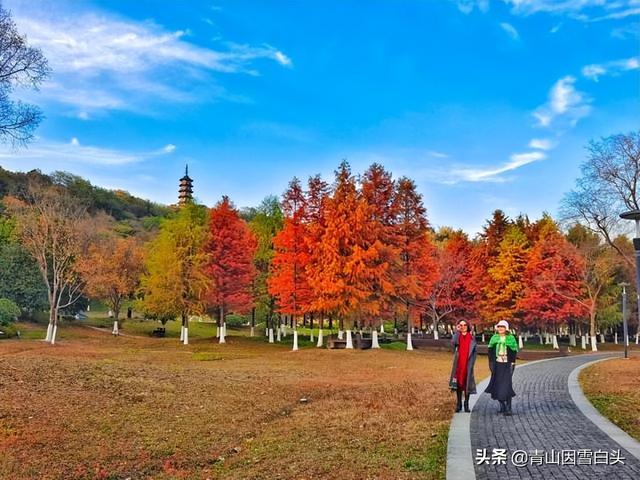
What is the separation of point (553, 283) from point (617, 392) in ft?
87.3

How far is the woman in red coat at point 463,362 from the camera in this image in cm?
1055

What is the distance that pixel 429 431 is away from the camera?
8.90 metres

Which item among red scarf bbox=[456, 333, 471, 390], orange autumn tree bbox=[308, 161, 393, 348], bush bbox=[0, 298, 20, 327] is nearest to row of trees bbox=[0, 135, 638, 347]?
orange autumn tree bbox=[308, 161, 393, 348]

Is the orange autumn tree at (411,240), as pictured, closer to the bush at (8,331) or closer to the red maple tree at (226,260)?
the red maple tree at (226,260)

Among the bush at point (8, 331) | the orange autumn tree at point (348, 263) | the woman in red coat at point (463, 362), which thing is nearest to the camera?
the woman in red coat at point (463, 362)

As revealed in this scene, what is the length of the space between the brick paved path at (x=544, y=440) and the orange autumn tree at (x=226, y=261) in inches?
1040

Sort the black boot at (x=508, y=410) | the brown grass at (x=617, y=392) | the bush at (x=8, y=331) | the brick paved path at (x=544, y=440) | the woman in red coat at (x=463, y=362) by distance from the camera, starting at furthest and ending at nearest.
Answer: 1. the bush at (x=8, y=331)
2. the woman in red coat at (x=463, y=362)
3. the black boot at (x=508, y=410)
4. the brown grass at (x=617, y=392)
5. the brick paved path at (x=544, y=440)

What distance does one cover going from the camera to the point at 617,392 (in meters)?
13.8

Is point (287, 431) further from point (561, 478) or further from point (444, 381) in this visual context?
point (444, 381)

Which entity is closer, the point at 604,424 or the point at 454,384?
A: the point at 604,424

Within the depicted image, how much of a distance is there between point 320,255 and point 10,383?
67.5 ft

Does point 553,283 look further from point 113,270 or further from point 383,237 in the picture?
point 113,270

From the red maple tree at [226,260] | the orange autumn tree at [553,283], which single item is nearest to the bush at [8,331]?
the red maple tree at [226,260]

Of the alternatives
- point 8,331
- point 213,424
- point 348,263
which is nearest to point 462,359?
point 213,424
